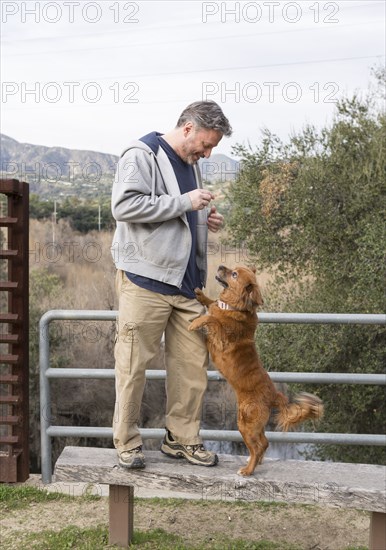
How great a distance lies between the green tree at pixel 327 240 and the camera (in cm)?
1500

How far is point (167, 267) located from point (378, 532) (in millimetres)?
1729

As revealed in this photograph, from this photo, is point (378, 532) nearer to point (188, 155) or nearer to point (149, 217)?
point (149, 217)

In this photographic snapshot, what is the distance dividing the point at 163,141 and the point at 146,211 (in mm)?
445

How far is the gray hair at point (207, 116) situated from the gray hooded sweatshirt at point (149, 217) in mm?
236

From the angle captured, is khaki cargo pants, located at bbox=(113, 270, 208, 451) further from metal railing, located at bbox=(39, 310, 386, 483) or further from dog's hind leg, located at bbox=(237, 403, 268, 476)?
metal railing, located at bbox=(39, 310, 386, 483)

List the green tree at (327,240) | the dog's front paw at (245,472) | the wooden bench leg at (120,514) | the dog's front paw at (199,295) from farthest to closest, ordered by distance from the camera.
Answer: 1. the green tree at (327,240)
2. the wooden bench leg at (120,514)
3. the dog's front paw at (199,295)
4. the dog's front paw at (245,472)

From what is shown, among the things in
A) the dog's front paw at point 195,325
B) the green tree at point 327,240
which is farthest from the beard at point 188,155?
the green tree at point 327,240

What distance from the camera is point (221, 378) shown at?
14.9ft

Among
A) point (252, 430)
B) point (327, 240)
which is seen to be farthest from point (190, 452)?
point (327, 240)

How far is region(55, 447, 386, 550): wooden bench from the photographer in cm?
369

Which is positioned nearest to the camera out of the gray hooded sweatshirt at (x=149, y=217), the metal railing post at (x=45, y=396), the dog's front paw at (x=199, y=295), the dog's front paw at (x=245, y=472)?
the gray hooded sweatshirt at (x=149, y=217)

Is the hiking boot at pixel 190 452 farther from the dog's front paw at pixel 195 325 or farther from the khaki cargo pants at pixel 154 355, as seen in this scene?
the dog's front paw at pixel 195 325

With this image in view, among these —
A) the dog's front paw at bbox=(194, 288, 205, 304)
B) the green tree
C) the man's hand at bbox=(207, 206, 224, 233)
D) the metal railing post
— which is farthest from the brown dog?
the green tree

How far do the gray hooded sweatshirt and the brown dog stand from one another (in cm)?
26
